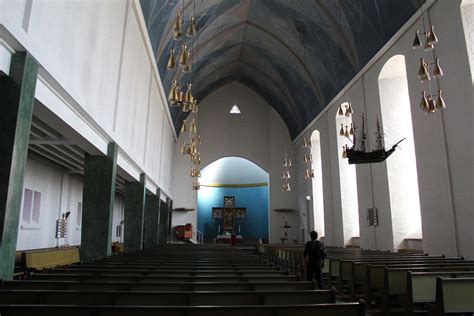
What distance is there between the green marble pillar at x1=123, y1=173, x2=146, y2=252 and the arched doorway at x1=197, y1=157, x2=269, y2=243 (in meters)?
14.8

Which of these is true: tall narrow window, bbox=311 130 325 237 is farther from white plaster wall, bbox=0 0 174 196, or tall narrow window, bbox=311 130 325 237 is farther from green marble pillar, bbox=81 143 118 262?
green marble pillar, bbox=81 143 118 262

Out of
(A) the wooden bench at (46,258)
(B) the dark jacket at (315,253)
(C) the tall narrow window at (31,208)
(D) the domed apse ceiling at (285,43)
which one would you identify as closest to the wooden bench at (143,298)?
(B) the dark jacket at (315,253)

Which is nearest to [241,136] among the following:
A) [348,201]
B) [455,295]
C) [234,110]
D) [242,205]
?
[234,110]

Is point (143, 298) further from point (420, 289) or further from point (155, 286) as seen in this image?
point (420, 289)

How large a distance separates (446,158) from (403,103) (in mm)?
4238

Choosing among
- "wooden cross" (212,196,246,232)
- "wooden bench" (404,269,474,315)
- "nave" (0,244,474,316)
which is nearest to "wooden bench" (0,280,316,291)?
"nave" (0,244,474,316)

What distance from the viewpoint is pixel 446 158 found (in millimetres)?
8656

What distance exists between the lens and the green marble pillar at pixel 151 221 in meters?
15.9

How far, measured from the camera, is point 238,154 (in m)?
25.0

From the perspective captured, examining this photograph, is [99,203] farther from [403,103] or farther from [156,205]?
[403,103]

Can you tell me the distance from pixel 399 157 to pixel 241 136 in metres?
14.6

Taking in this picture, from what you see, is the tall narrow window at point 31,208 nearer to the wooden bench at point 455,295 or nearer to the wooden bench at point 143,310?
the wooden bench at point 143,310

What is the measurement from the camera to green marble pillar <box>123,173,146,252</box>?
11.9 metres

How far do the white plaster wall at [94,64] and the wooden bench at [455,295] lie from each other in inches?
212
